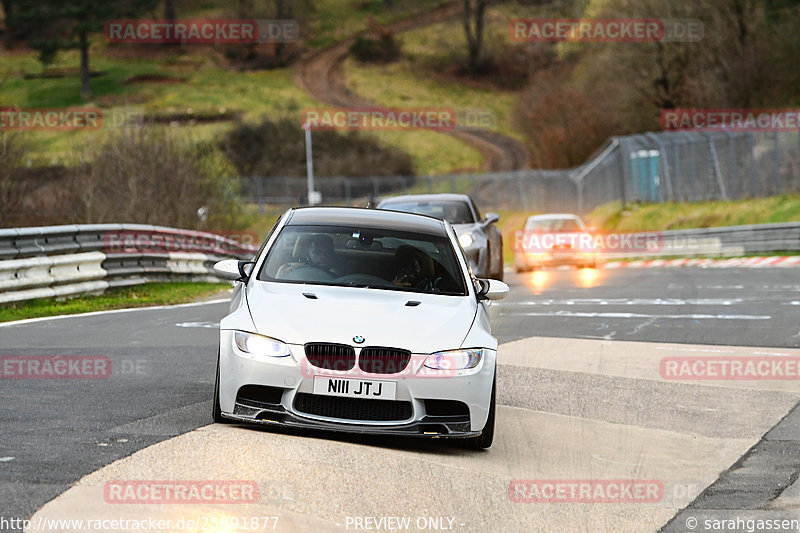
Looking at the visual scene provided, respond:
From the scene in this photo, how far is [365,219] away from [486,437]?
2.25 metres

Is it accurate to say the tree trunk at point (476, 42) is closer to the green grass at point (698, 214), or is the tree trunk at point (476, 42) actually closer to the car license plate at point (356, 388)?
the green grass at point (698, 214)

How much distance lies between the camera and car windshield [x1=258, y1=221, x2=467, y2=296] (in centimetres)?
880

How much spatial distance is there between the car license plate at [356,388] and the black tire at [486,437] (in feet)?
2.57

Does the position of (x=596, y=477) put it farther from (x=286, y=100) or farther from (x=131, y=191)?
(x=286, y=100)

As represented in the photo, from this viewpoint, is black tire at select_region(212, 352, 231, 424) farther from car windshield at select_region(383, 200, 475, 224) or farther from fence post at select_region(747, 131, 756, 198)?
fence post at select_region(747, 131, 756, 198)

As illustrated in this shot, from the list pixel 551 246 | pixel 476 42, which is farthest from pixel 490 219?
pixel 476 42

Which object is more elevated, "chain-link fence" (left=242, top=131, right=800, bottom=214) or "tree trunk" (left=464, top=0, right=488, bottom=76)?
"tree trunk" (left=464, top=0, right=488, bottom=76)

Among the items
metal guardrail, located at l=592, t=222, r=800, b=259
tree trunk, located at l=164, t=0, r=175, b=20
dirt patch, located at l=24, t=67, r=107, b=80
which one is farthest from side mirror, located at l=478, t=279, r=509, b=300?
tree trunk, located at l=164, t=0, r=175, b=20

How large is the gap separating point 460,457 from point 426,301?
1.14 metres

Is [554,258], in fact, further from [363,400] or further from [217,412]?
[363,400]

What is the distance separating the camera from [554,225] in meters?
30.4

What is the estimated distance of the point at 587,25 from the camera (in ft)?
225

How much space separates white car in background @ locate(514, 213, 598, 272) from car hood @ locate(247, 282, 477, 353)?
21.0m

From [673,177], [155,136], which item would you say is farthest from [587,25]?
[155,136]
